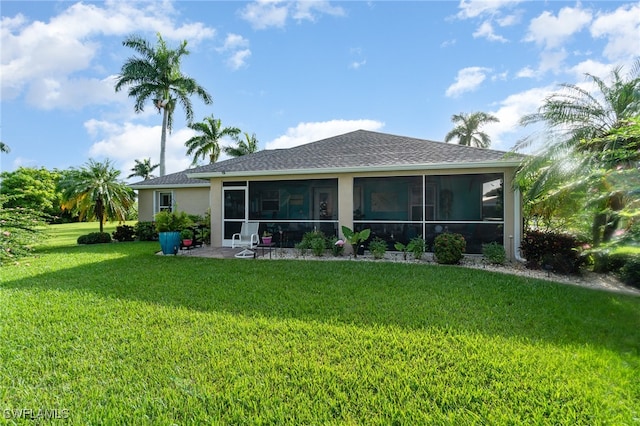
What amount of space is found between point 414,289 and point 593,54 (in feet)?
32.7

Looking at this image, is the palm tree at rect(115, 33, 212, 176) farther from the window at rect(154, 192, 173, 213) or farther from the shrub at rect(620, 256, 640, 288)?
the shrub at rect(620, 256, 640, 288)

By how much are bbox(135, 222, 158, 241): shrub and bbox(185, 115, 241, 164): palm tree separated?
16.5 meters

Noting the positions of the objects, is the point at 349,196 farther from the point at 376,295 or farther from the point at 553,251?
the point at 553,251

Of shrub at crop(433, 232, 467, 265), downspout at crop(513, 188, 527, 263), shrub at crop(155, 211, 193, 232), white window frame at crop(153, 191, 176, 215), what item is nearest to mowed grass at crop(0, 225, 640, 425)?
shrub at crop(433, 232, 467, 265)

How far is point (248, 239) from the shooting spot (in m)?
Result: 11.1

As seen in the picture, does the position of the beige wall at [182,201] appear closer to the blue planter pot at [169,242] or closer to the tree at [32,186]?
the blue planter pot at [169,242]

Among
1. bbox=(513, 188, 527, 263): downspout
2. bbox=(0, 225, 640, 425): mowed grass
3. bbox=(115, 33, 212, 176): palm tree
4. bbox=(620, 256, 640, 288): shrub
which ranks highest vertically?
bbox=(115, 33, 212, 176): palm tree

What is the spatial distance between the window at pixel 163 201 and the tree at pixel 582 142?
17.8m

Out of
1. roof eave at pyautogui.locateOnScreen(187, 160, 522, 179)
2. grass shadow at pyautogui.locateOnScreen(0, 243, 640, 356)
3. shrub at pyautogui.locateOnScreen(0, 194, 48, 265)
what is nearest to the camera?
grass shadow at pyautogui.locateOnScreen(0, 243, 640, 356)

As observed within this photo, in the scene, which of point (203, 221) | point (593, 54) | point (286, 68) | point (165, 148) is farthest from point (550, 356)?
point (165, 148)

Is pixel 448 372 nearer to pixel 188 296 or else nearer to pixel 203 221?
pixel 188 296

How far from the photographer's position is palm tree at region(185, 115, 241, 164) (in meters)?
31.2

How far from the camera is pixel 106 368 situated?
3.53 meters

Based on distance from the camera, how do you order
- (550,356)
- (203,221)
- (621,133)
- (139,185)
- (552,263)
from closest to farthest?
(550,356) → (621,133) → (552,263) → (203,221) → (139,185)
